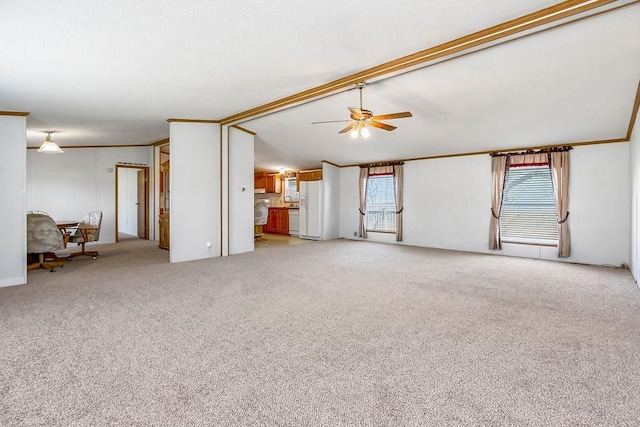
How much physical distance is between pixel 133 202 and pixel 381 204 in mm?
7709

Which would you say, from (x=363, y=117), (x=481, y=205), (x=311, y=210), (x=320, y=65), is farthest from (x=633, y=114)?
(x=311, y=210)

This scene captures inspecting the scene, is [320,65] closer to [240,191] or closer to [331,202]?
[240,191]

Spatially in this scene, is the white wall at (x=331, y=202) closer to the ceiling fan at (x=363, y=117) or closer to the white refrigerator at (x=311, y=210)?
the white refrigerator at (x=311, y=210)

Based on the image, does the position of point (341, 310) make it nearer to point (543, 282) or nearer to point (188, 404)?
point (188, 404)

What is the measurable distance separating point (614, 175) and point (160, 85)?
279 inches

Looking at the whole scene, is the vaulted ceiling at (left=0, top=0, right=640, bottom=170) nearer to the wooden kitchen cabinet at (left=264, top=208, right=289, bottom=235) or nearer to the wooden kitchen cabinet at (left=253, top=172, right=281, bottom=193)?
the wooden kitchen cabinet at (left=264, top=208, right=289, bottom=235)

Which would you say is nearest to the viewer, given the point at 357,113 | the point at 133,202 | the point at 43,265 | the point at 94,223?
the point at 357,113

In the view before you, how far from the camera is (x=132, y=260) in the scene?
568 centimetres

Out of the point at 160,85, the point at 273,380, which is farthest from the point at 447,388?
the point at 160,85

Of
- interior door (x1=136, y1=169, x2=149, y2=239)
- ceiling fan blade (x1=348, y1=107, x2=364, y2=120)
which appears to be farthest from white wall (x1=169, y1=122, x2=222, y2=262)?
interior door (x1=136, y1=169, x2=149, y2=239)

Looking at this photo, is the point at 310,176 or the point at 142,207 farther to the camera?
the point at 310,176

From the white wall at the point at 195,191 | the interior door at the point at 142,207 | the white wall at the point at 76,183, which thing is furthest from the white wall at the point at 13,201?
the interior door at the point at 142,207

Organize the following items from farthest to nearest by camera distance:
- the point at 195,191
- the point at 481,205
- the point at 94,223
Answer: the point at 481,205 < the point at 94,223 < the point at 195,191

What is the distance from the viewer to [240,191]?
6.47 m
